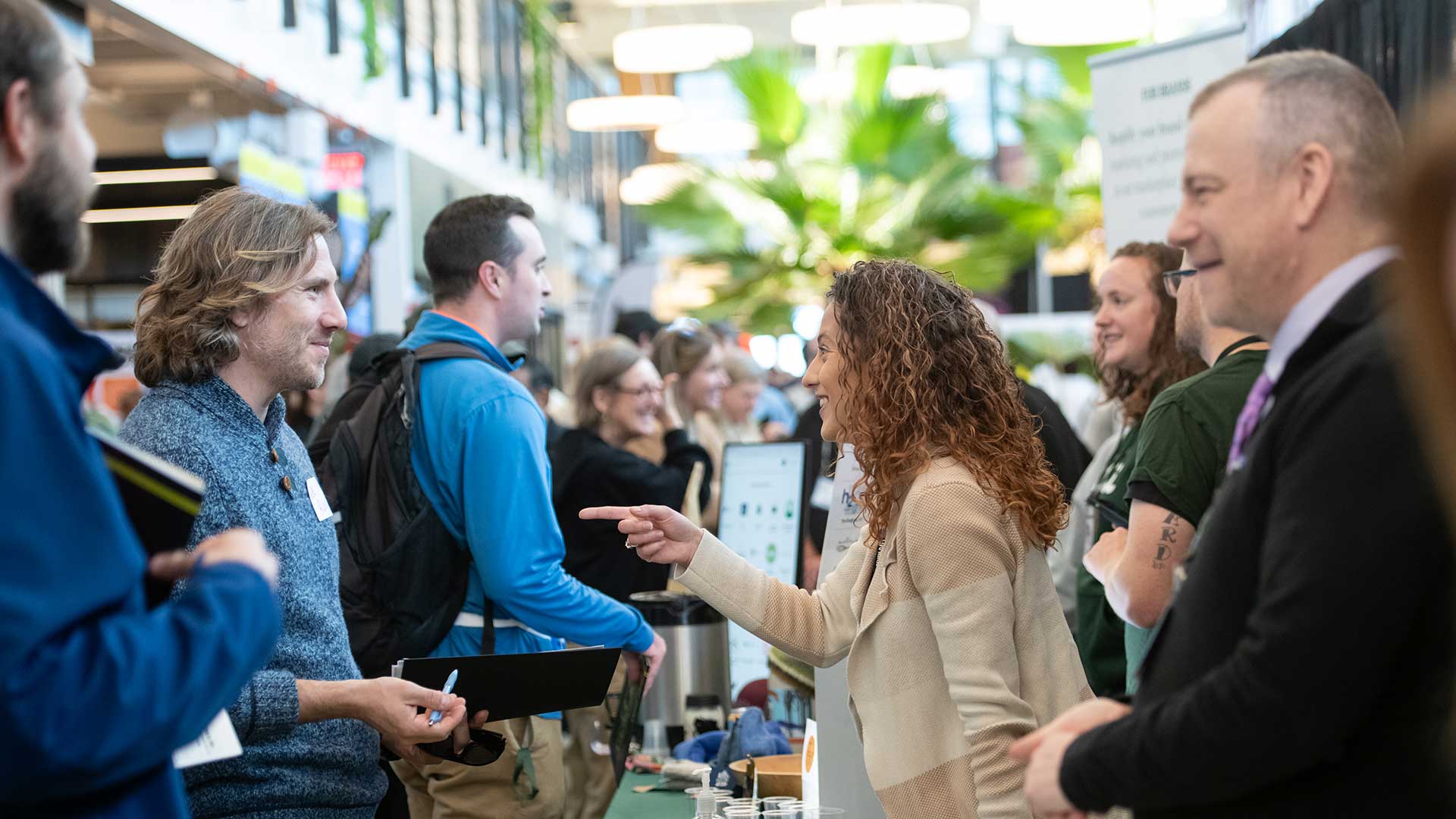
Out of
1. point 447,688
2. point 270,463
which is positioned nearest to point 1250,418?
point 447,688

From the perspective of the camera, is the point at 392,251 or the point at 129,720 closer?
the point at 129,720

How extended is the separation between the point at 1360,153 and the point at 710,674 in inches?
93.5

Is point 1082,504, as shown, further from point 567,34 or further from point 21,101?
point 567,34

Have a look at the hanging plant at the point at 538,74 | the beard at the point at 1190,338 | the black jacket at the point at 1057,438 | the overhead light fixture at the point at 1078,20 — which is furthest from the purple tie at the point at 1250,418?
the hanging plant at the point at 538,74

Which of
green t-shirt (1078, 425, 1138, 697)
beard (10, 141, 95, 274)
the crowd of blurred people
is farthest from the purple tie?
green t-shirt (1078, 425, 1138, 697)

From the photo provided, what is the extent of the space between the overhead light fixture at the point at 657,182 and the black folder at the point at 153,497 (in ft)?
40.1

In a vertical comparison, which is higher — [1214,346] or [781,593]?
[1214,346]

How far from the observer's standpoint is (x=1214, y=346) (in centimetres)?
247

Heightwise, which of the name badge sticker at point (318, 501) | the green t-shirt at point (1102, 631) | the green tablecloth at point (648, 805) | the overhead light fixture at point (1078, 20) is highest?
the overhead light fixture at point (1078, 20)

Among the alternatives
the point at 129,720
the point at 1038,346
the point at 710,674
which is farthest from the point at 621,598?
the point at 1038,346

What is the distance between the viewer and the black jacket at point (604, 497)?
413 centimetres

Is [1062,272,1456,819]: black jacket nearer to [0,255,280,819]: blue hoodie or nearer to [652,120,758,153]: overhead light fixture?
[0,255,280,819]: blue hoodie

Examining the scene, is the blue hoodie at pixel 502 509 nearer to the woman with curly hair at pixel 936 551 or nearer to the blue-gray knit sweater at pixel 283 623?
the woman with curly hair at pixel 936 551

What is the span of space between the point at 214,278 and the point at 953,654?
1256mm
